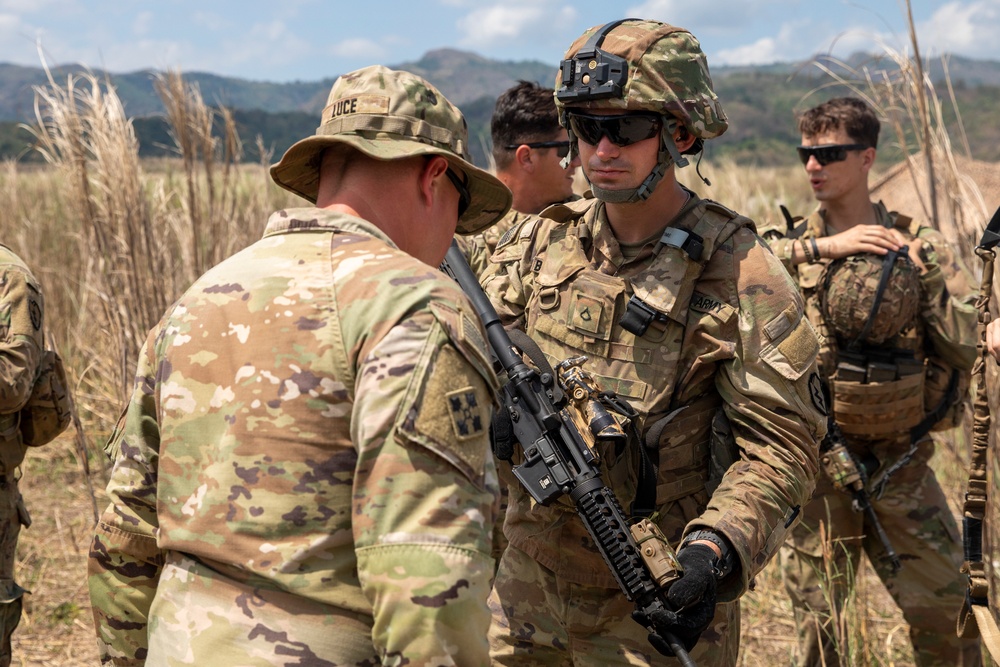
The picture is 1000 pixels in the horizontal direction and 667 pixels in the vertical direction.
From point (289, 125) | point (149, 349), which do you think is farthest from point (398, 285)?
point (289, 125)

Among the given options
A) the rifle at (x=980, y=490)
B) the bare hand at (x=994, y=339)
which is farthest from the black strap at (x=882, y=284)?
the bare hand at (x=994, y=339)

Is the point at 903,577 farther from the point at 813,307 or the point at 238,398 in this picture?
the point at 238,398

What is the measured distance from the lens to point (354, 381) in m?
1.45

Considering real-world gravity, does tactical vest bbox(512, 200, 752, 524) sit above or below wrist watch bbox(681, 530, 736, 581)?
above

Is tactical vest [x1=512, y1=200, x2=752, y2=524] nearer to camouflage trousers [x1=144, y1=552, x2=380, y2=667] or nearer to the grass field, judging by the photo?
camouflage trousers [x1=144, y1=552, x2=380, y2=667]

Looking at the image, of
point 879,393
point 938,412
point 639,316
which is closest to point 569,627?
point 639,316

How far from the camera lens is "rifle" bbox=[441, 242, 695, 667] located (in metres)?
2.18

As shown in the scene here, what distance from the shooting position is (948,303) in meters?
3.77

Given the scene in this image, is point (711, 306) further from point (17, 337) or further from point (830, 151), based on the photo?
point (17, 337)

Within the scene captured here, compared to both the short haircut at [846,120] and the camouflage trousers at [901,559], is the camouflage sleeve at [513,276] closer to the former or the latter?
the camouflage trousers at [901,559]

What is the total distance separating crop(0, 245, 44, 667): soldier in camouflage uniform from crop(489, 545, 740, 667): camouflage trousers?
5.41ft

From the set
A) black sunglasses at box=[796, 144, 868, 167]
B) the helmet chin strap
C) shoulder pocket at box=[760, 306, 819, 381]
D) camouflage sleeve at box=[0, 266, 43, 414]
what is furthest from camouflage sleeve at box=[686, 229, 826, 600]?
camouflage sleeve at box=[0, 266, 43, 414]

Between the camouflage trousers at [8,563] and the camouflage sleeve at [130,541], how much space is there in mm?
1536

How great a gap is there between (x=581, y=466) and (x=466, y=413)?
3.05ft
